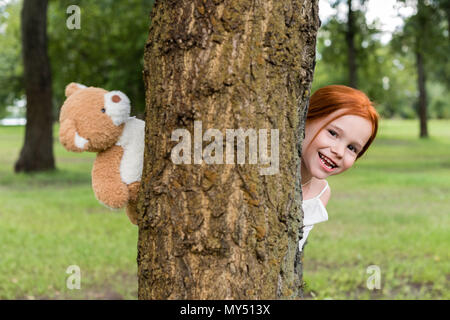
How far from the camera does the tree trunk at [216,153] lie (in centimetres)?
167

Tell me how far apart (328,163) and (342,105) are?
27 centimetres

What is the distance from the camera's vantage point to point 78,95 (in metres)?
2.00

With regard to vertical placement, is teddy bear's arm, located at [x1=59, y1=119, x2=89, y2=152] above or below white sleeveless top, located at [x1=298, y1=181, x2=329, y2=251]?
above

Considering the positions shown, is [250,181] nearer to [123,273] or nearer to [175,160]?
[175,160]

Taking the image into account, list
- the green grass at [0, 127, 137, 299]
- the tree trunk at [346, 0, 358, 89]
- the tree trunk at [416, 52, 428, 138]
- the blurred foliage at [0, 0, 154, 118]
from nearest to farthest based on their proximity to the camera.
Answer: the green grass at [0, 127, 137, 299], the tree trunk at [346, 0, 358, 89], the blurred foliage at [0, 0, 154, 118], the tree trunk at [416, 52, 428, 138]

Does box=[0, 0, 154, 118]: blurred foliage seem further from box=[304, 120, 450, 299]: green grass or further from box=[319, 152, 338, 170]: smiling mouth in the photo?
box=[319, 152, 338, 170]: smiling mouth

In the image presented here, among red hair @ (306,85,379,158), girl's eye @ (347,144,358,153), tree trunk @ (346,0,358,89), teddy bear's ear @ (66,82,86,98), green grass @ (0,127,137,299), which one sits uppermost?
tree trunk @ (346,0,358,89)

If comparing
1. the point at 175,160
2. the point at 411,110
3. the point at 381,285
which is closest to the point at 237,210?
the point at 175,160

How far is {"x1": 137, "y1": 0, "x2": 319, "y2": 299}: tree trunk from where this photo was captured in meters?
1.67

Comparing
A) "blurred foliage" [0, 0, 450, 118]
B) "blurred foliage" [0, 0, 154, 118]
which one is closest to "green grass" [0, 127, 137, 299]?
"blurred foliage" [0, 0, 450, 118]

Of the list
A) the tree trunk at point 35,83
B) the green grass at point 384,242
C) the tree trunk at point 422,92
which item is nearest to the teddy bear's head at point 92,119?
the green grass at point 384,242

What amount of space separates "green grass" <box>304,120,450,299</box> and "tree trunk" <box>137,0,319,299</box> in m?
1.44
